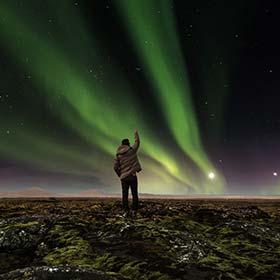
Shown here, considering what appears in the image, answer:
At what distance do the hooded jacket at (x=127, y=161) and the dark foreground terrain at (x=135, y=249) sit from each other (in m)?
3.62

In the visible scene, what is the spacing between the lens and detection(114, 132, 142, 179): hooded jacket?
50.3ft

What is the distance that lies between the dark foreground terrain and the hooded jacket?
362 cm

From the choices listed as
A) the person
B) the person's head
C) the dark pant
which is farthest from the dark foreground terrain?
the person's head

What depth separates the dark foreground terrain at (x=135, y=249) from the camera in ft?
21.7

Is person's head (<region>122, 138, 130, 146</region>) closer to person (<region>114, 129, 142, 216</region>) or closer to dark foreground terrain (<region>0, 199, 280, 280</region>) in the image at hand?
person (<region>114, 129, 142, 216</region>)

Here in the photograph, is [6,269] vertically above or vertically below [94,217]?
below

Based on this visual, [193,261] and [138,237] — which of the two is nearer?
[193,261]

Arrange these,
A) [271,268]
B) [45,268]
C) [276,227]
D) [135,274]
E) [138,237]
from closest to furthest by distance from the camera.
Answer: [45,268] < [135,274] < [271,268] < [138,237] < [276,227]

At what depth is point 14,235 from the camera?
9.27 metres

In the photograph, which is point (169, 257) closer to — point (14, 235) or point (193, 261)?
point (193, 261)

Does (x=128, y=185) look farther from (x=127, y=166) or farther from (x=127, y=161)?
(x=127, y=161)

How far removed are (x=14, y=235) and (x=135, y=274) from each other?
4338 mm

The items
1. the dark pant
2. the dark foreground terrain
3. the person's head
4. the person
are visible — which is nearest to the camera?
the dark foreground terrain

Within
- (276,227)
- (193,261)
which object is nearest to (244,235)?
(276,227)
